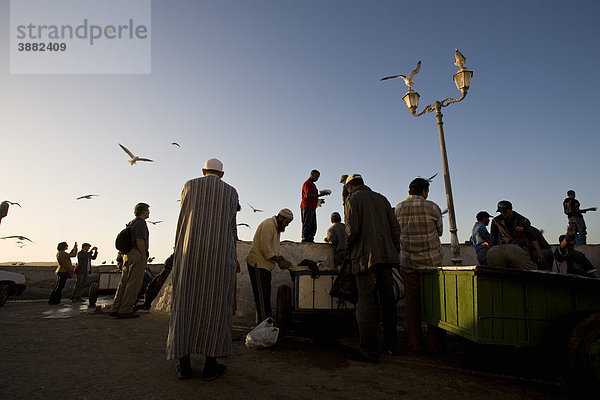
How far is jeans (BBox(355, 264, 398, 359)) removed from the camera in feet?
12.6

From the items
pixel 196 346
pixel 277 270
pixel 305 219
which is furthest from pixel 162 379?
pixel 305 219

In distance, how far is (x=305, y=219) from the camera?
8961 mm

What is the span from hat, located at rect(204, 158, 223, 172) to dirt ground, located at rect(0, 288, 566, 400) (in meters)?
1.96

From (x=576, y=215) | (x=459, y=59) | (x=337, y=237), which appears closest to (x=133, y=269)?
(x=337, y=237)

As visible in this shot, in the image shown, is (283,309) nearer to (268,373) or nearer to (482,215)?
(268,373)

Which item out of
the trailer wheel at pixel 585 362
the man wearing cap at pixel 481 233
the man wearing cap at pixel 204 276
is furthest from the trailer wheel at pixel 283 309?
the man wearing cap at pixel 481 233

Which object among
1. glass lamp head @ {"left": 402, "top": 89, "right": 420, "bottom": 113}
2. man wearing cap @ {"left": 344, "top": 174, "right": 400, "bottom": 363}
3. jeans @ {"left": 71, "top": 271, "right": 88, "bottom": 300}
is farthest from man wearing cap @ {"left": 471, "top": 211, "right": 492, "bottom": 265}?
jeans @ {"left": 71, "top": 271, "right": 88, "bottom": 300}

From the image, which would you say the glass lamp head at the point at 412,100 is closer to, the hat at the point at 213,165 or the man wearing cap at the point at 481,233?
the man wearing cap at the point at 481,233

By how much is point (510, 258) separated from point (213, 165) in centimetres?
349

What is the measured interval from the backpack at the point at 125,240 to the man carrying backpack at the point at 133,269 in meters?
0.03

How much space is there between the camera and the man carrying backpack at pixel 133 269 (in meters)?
6.63

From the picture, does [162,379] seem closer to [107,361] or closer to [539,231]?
[107,361]

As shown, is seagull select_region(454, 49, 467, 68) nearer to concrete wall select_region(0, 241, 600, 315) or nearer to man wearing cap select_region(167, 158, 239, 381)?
concrete wall select_region(0, 241, 600, 315)

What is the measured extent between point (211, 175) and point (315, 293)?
248 centimetres
